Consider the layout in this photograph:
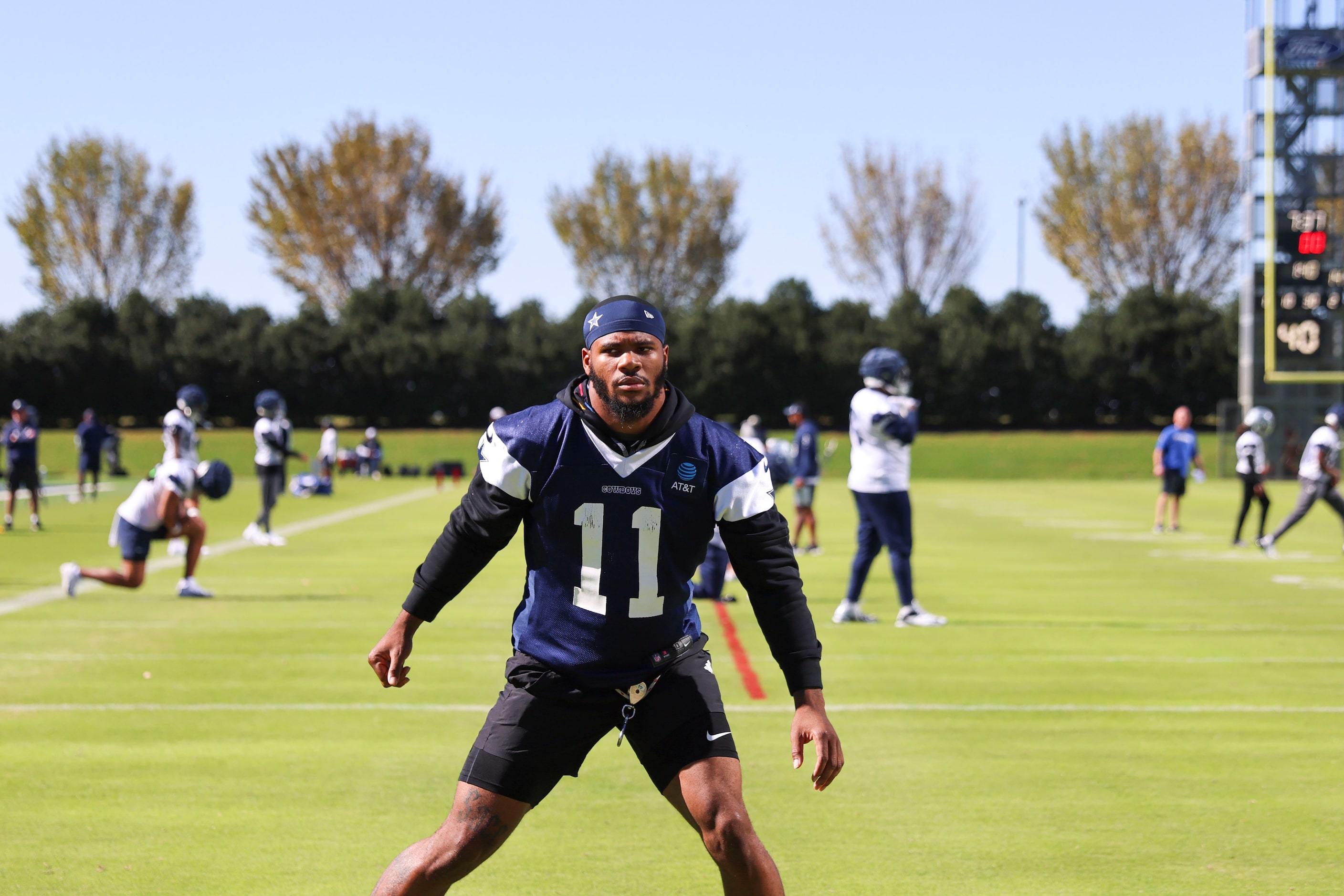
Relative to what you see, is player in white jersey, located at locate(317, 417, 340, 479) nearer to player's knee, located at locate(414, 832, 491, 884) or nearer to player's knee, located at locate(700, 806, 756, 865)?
player's knee, located at locate(414, 832, 491, 884)

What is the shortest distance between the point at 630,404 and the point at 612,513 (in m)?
0.29

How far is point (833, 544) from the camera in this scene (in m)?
20.3

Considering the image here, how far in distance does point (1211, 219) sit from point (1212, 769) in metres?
73.3

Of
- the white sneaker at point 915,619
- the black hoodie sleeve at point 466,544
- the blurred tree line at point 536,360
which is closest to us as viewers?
the black hoodie sleeve at point 466,544

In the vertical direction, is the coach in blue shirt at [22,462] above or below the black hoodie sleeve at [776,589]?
below

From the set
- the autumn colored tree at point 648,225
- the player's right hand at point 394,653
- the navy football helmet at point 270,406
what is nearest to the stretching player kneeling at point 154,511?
the navy football helmet at point 270,406

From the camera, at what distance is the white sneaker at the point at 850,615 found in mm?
11703

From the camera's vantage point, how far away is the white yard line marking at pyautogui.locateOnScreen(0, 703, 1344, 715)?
7.91 m

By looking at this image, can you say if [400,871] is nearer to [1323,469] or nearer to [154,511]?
[154,511]

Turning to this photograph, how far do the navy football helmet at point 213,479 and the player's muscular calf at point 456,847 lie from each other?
8.73 metres

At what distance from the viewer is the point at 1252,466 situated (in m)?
19.3

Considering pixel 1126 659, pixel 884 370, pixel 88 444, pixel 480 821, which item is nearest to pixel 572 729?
pixel 480 821

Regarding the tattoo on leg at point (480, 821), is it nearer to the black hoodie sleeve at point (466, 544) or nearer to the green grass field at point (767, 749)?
the black hoodie sleeve at point (466, 544)

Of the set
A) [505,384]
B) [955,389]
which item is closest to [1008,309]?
[955,389]
